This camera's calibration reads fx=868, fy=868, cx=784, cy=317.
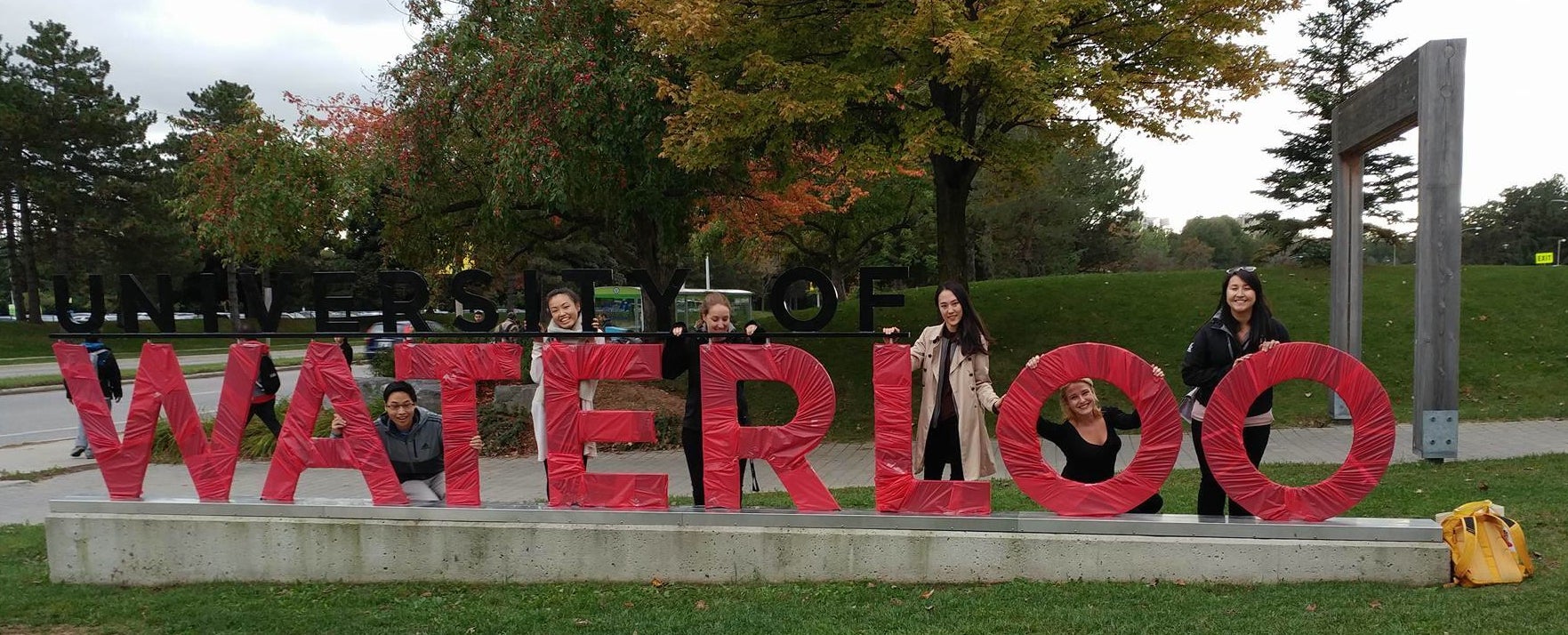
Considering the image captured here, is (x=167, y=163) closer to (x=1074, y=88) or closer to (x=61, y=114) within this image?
(x=61, y=114)

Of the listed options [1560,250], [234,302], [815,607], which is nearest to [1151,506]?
[815,607]

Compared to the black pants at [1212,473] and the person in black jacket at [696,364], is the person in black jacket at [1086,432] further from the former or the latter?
the person in black jacket at [696,364]

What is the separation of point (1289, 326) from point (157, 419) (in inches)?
610

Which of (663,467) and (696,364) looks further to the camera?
(663,467)

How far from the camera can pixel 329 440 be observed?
5660 millimetres

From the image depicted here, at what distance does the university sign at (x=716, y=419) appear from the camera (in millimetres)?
4797

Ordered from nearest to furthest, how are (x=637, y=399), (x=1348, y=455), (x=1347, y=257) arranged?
1. (x=1348, y=455)
2. (x=1347, y=257)
3. (x=637, y=399)

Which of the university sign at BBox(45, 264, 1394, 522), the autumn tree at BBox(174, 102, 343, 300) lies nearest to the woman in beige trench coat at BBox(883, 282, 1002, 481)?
the university sign at BBox(45, 264, 1394, 522)

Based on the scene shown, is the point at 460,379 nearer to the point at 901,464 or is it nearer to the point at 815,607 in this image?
the point at 815,607

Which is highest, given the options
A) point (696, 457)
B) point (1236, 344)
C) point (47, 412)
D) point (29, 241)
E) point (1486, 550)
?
point (29, 241)

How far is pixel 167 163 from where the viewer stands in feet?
123

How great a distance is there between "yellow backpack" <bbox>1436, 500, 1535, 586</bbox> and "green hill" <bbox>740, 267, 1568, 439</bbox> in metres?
6.88

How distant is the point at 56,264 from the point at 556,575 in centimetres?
4334

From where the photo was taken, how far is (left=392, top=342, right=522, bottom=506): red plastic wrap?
18.1ft
